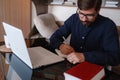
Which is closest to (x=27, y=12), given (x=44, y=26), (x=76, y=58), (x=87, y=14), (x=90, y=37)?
(x=44, y=26)

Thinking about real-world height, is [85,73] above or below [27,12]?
below

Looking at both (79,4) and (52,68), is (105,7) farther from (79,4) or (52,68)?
(52,68)

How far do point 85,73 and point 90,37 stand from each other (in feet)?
1.98

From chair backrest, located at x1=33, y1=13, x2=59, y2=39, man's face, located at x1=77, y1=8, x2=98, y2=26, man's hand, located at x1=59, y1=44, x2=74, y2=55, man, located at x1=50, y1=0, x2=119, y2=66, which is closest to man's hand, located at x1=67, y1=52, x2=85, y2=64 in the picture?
man, located at x1=50, y1=0, x2=119, y2=66

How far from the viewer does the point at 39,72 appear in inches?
40.2

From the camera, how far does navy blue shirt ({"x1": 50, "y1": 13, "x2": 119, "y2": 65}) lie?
118cm

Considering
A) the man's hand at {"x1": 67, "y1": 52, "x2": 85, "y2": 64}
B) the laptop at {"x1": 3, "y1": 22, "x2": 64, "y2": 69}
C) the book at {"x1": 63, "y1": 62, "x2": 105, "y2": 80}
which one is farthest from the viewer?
the man's hand at {"x1": 67, "y1": 52, "x2": 85, "y2": 64}

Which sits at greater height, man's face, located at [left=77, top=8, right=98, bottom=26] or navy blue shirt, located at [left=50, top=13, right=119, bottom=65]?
man's face, located at [left=77, top=8, right=98, bottom=26]

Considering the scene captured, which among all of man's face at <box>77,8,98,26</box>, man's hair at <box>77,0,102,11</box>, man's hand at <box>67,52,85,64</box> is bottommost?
man's hand at <box>67,52,85,64</box>

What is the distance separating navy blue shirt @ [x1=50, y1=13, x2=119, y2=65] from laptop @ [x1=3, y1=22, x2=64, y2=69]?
7.4 inches

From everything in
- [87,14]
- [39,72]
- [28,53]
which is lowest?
[39,72]

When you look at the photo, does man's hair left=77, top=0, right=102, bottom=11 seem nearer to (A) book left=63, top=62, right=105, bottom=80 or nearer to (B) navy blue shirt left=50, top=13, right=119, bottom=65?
(B) navy blue shirt left=50, top=13, right=119, bottom=65

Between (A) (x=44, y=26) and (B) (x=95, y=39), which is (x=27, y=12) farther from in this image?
(B) (x=95, y=39)

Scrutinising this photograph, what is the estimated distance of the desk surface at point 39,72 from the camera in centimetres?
99
